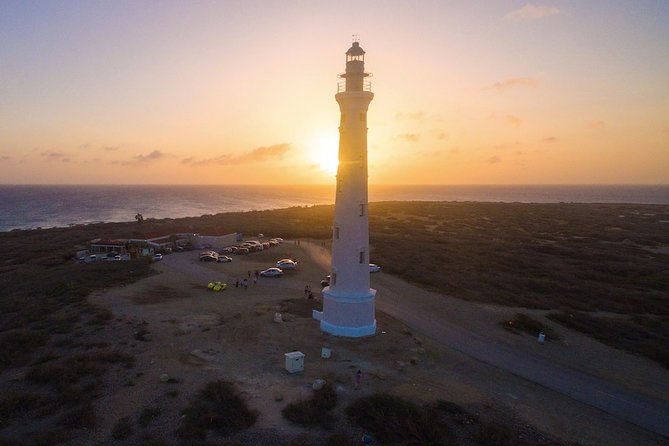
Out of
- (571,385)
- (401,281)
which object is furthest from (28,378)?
(401,281)

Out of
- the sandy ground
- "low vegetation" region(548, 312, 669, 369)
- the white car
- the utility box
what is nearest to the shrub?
the sandy ground

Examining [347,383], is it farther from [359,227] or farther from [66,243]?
[66,243]

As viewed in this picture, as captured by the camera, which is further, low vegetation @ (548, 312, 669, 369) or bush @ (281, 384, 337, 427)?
low vegetation @ (548, 312, 669, 369)

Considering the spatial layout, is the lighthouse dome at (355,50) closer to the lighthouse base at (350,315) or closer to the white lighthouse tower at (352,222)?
the white lighthouse tower at (352,222)

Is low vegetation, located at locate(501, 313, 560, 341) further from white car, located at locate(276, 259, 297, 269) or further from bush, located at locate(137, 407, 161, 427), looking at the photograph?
white car, located at locate(276, 259, 297, 269)

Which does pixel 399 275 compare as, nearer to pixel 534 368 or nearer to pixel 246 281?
pixel 246 281

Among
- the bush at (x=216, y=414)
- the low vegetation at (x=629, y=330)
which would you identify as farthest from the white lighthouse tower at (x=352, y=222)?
the low vegetation at (x=629, y=330)
